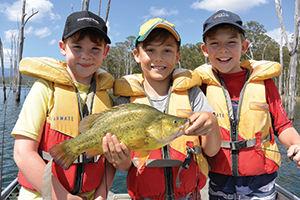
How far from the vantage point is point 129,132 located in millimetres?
2104

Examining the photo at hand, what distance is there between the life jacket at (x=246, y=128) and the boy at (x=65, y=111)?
1590 millimetres

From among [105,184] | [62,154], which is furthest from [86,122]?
[105,184]

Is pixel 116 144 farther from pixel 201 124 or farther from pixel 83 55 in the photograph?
pixel 83 55

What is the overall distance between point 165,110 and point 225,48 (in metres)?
1.27

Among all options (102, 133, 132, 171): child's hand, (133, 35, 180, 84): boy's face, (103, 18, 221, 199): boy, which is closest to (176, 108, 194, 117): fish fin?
(103, 18, 221, 199): boy

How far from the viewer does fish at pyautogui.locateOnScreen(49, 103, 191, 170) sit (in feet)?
6.72

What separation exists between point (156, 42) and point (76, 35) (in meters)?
1.03

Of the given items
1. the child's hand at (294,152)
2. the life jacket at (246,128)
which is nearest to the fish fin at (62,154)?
the life jacket at (246,128)

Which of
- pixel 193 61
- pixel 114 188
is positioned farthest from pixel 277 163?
pixel 193 61

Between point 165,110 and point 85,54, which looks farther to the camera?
point 165,110

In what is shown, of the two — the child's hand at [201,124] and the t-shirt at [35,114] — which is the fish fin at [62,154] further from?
the child's hand at [201,124]

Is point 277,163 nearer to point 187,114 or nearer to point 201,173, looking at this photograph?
point 201,173

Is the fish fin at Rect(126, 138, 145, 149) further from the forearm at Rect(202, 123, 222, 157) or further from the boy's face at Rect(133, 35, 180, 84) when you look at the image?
the boy's face at Rect(133, 35, 180, 84)

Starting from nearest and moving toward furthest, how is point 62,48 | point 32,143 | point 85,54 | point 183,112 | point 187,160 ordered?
1. point 32,143
2. point 187,160
3. point 85,54
4. point 183,112
5. point 62,48
